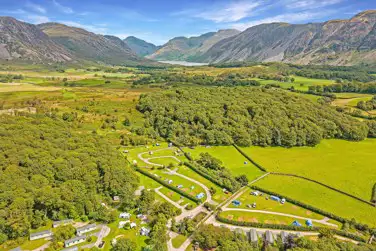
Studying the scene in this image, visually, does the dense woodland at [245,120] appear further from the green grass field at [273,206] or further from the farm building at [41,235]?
the farm building at [41,235]

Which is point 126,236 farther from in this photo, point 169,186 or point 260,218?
point 260,218

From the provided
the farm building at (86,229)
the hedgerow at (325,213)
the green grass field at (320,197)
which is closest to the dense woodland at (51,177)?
the farm building at (86,229)

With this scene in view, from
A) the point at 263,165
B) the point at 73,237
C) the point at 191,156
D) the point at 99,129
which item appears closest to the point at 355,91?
the point at 263,165

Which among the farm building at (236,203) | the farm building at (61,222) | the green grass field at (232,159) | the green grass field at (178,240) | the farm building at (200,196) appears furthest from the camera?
the green grass field at (232,159)

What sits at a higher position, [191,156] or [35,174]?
[35,174]

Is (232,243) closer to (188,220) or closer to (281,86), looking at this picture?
(188,220)
